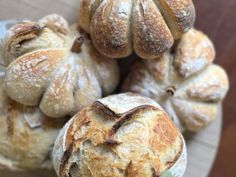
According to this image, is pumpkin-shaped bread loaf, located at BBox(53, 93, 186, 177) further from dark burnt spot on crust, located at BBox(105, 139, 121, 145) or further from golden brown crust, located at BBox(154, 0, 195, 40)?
golden brown crust, located at BBox(154, 0, 195, 40)

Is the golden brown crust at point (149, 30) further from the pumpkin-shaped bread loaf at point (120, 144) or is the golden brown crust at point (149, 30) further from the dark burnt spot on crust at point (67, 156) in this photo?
the dark burnt spot on crust at point (67, 156)

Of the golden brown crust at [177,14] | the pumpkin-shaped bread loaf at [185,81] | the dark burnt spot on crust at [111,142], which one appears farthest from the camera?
the pumpkin-shaped bread loaf at [185,81]

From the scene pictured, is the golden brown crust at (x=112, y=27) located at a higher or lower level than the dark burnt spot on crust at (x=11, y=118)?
higher

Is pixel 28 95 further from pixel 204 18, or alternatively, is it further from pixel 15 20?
pixel 204 18

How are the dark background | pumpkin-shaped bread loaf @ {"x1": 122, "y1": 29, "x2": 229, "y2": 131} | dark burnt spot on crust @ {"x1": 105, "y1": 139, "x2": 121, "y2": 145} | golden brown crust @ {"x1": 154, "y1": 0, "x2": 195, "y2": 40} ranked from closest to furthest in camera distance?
1. dark burnt spot on crust @ {"x1": 105, "y1": 139, "x2": 121, "y2": 145}
2. golden brown crust @ {"x1": 154, "y1": 0, "x2": 195, "y2": 40}
3. pumpkin-shaped bread loaf @ {"x1": 122, "y1": 29, "x2": 229, "y2": 131}
4. the dark background

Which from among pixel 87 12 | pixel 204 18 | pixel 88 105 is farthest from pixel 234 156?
pixel 87 12

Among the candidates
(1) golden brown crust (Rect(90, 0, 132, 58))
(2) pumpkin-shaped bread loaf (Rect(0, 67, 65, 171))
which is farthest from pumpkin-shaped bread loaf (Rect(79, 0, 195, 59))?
(2) pumpkin-shaped bread loaf (Rect(0, 67, 65, 171))

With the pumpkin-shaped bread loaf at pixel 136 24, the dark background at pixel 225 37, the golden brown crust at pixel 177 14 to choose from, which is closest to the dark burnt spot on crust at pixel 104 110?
the pumpkin-shaped bread loaf at pixel 136 24
